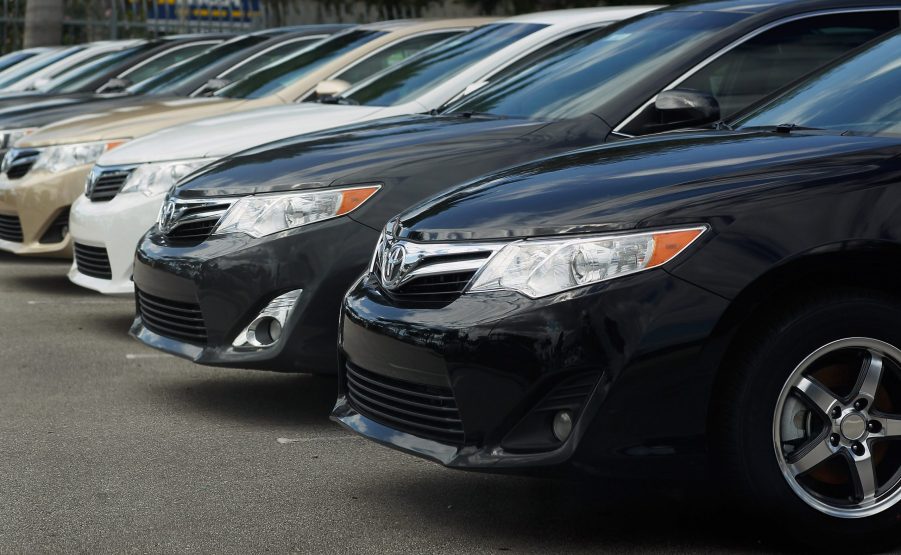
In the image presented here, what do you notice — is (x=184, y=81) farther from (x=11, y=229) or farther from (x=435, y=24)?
(x=435, y=24)

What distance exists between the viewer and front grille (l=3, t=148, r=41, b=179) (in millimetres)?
9156

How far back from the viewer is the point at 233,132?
7191 millimetres

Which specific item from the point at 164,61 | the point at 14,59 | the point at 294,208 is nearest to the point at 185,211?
the point at 294,208

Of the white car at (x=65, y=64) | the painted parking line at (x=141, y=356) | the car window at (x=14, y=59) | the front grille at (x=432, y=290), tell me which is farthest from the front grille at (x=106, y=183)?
the car window at (x=14, y=59)

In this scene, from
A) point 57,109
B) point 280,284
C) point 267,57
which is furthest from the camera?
point 57,109

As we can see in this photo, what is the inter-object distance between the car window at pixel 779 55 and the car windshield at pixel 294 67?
405 cm

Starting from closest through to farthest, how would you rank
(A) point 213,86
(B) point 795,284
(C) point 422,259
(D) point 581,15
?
(B) point 795,284
(C) point 422,259
(D) point 581,15
(A) point 213,86

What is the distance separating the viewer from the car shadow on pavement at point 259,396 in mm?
5605

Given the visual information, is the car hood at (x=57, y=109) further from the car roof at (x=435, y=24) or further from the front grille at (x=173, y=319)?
the front grille at (x=173, y=319)

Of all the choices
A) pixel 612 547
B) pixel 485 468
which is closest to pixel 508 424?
pixel 485 468

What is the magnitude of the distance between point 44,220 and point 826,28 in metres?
5.10

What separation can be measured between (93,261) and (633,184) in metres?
4.31

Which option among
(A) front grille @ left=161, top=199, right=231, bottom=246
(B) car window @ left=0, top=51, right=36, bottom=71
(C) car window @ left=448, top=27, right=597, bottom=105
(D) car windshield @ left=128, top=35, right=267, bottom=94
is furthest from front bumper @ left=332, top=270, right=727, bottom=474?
(B) car window @ left=0, top=51, right=36, bottom=71

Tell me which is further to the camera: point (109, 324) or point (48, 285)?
point (48, 285)
